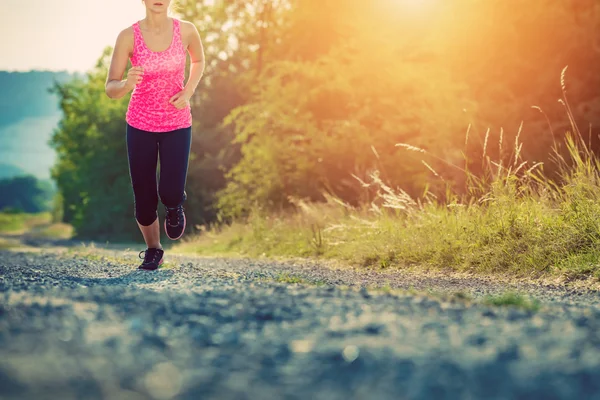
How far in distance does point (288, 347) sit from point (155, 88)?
3.98 meters

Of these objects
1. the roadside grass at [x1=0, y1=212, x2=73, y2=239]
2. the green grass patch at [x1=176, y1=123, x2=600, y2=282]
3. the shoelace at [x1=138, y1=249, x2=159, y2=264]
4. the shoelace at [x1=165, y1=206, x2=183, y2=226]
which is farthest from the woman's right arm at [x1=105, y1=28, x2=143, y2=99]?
the roadside grass at [x1=0, y1=212, x2=73, y2=239]

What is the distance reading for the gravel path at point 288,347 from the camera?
190cm

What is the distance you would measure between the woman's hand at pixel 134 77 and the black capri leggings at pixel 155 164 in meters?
0.49

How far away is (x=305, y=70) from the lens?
1648 centimetres

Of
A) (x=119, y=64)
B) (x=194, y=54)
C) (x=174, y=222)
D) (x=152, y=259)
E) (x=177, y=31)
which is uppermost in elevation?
(x=177, y=31)

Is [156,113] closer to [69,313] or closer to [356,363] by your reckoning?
[69,313]

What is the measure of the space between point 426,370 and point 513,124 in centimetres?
1064

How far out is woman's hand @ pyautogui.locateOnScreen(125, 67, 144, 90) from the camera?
18.3ft

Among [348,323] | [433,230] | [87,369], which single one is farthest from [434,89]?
[87,369]

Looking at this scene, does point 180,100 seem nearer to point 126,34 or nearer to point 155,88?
point 155,88

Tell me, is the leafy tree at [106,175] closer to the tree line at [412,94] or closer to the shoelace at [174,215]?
the tree line at [412,94]

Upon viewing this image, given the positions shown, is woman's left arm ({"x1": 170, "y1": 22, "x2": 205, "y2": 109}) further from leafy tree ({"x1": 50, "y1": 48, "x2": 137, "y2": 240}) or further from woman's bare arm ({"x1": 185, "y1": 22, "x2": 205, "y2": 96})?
leafy tree ({"x1": 50, "y1": 48, "x2": 137, "y2": 240})

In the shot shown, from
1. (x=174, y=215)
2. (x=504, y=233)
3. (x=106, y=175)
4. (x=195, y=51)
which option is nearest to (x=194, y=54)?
(x=195, y=51)

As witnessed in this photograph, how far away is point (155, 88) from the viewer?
5.90 metres
